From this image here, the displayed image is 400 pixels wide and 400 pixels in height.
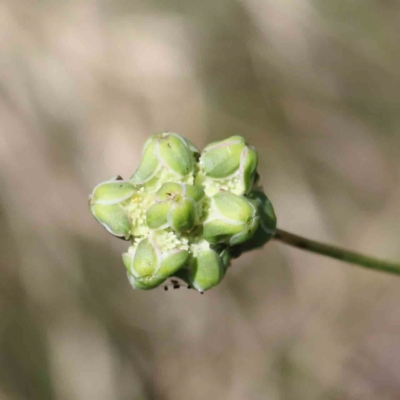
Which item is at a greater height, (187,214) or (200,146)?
(187,214)

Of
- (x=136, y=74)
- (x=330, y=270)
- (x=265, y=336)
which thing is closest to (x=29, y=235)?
(x=136, y=74)

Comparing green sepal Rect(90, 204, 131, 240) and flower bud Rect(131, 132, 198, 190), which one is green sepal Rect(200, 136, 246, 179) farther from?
green sepal Rect(90, 204, 131, 240)

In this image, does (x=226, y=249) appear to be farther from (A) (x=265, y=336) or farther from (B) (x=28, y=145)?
(B) (x=28, y=145)

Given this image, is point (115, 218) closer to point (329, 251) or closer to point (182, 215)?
point (182, 215)

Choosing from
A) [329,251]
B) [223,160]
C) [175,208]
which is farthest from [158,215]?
[329,251]

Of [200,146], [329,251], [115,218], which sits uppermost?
[115,218]

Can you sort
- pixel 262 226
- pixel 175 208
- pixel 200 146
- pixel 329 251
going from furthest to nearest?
1. pixel 200 146
2. pixel 329 251
3. pixel 262 226
4. pixel 175 208

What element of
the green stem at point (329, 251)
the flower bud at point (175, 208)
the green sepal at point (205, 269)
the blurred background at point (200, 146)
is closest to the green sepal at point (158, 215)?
the flower bud at point (175, 208)

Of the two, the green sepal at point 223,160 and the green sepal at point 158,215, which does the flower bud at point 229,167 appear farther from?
the green sepal at point 158,215
